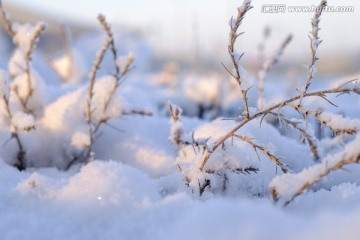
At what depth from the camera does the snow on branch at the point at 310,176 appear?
2.84 feet

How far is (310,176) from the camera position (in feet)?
3.05

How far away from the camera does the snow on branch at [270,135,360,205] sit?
34.0 inches

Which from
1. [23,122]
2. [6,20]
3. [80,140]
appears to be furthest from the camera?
[6,20]

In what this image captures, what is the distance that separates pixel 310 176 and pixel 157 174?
768mm

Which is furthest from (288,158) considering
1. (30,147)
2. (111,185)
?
(30,147)

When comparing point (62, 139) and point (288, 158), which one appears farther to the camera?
point (62, 139)

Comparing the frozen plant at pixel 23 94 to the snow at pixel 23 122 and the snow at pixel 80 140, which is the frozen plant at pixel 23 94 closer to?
the snow at pixel 23 122

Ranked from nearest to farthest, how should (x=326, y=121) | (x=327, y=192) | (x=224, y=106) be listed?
1. (x=326, y=121)
2. (x=327, y=192)
3. (x=224, y=106)

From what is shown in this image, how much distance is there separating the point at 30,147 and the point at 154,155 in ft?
1.51

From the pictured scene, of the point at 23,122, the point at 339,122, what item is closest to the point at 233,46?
the point at 339,122

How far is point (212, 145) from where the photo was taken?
1141 millimetres

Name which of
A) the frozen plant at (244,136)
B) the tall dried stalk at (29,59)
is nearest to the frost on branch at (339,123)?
the frozen plant at (244,136)

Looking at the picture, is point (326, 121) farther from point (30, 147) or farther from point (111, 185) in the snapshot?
point (30, 147)

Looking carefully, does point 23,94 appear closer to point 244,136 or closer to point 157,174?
point 157,174
